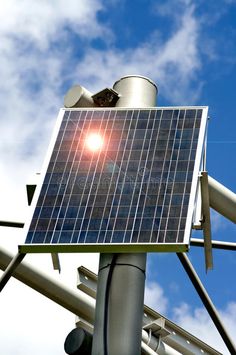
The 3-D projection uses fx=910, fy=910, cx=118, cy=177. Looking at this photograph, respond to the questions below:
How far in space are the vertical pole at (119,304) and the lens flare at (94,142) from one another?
75.0 inches

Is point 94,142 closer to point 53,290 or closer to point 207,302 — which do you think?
point 53,290

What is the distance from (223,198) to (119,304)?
11.3ft

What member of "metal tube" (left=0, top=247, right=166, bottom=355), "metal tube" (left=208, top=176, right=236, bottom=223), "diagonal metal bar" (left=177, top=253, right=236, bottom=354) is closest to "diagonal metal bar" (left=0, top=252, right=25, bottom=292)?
"metal tube" (left=0, top=247, right=166, bottom=355)

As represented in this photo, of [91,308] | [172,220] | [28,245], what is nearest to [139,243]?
[172,220]

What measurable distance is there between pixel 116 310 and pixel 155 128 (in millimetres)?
3296

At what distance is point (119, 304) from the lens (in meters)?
12.8

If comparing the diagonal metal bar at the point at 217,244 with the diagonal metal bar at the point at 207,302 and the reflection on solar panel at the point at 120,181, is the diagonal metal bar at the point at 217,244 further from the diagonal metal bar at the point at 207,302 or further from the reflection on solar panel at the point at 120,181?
the reflection on solar panel at the point at 120,181

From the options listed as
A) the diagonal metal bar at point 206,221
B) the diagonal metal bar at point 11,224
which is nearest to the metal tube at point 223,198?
the diagonal metal bar at point 206,221

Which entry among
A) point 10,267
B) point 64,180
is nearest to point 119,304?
point 10,267

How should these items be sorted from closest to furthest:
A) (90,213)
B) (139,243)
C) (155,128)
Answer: (139,243) → (90,213) → (155,128)

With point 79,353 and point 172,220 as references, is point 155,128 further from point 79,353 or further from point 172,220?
point 79,353

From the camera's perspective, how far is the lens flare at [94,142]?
571 inches

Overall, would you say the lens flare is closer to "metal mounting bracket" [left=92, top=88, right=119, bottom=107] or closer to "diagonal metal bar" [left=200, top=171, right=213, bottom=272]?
"metal mounting bracket" [left=92, top=88, right=119, bottom=107]

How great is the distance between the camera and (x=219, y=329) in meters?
13.5
